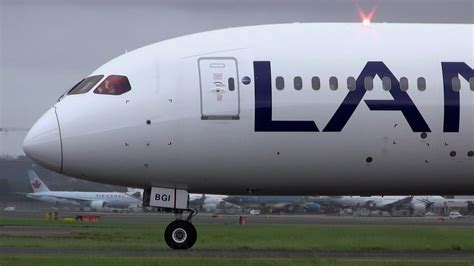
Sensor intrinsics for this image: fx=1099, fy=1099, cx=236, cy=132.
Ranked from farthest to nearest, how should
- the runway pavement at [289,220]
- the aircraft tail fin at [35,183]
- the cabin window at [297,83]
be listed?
the aircraft tail fin at [35,183] < the runway pavement at [289,220] < the cabin window at [297,83]

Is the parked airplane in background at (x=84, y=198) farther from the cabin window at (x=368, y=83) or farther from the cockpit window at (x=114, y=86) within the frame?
the cabin window at (x=368, y=83)

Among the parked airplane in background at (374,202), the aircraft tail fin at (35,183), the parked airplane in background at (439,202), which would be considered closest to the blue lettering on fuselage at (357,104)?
the parked airplane in background at (439,202)

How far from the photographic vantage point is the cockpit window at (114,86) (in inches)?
890

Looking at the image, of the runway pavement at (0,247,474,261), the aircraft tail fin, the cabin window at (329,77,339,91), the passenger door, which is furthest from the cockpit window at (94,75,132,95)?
the aircraft tail fin

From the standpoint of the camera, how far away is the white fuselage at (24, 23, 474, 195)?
73.2 ft

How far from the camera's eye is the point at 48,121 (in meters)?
22.4

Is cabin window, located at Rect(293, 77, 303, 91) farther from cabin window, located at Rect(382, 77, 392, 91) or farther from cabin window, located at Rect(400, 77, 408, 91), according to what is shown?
cabin window, located at Rect(400, 77, 408, 91)

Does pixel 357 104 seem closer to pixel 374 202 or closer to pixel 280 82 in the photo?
pixel 280 82

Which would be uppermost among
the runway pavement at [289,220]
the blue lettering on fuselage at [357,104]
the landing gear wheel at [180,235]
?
the blue lettering on fuselage at [357,104]

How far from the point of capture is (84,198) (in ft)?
423

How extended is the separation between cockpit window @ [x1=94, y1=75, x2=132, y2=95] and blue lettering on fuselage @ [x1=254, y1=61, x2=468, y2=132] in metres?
2.70

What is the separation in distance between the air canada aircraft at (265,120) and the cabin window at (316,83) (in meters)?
0.02

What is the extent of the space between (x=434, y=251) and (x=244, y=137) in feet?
18.6

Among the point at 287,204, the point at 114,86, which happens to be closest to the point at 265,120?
the point at 114,86
